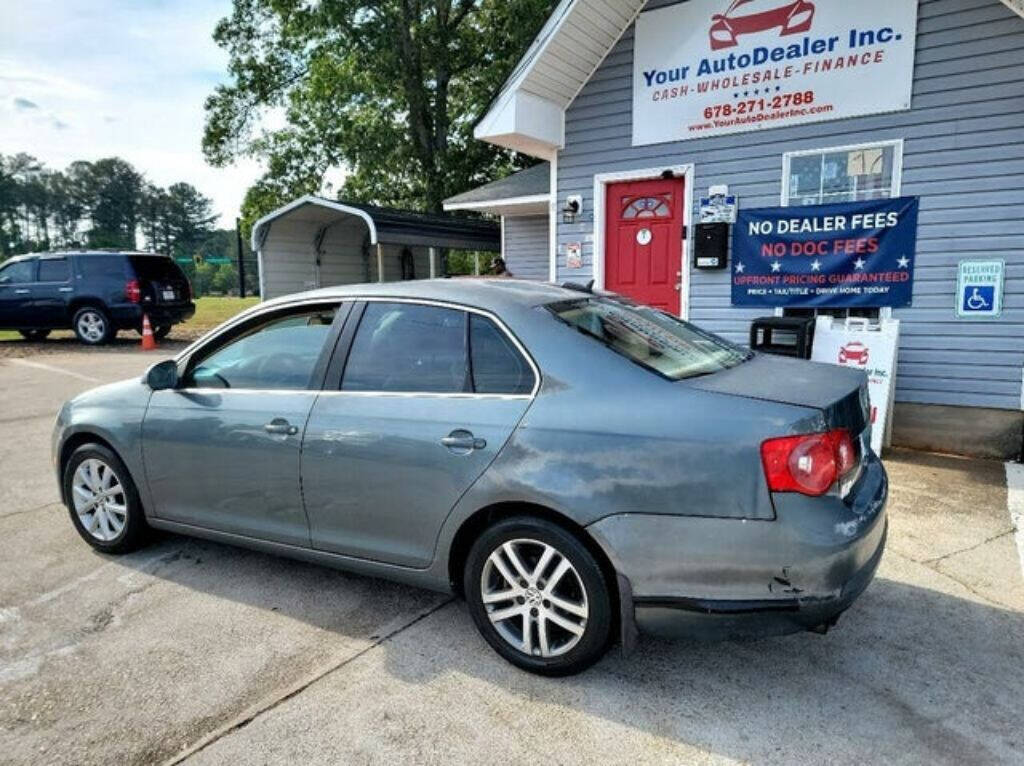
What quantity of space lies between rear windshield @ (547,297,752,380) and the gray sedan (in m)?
0.02

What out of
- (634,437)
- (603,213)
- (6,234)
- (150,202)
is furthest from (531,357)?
(150,202)

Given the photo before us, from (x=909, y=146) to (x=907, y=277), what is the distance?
1.13 metres

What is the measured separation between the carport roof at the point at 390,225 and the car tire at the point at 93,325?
12.4 feet

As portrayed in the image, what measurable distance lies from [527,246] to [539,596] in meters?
9.98

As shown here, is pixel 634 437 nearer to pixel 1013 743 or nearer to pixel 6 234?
pixel 1013 743

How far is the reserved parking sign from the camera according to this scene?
19.4 ft

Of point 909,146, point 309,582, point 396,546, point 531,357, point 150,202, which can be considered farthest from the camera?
point 150,202

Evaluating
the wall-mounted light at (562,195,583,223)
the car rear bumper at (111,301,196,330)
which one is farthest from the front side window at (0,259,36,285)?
the wall-mounted light at (562,195,583,223)

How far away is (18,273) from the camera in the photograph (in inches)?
571

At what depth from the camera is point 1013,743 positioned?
232 cm

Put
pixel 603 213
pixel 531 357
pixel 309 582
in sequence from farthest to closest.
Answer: pixel 603 213, pixel 309 582, pixel 531 357

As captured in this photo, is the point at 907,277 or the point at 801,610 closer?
the point at 801,610

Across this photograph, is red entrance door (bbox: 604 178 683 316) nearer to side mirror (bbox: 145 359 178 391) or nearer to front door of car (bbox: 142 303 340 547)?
front door of car (bbox: 142 303 340 547)

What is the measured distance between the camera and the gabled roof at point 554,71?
7062mm
